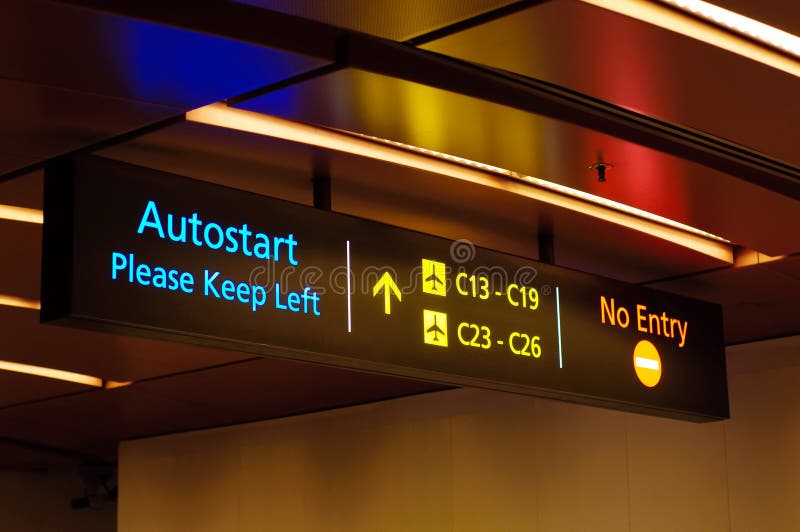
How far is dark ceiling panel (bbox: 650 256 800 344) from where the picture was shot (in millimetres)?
7387

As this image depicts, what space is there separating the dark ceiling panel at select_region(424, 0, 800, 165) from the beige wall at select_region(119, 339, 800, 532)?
3.66 meters

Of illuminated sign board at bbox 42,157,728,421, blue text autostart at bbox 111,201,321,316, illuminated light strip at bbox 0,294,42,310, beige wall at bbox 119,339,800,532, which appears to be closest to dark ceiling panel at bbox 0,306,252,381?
illuminated light strip at bbox 0,294,42,310

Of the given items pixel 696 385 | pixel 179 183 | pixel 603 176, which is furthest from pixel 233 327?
pixel 696 385

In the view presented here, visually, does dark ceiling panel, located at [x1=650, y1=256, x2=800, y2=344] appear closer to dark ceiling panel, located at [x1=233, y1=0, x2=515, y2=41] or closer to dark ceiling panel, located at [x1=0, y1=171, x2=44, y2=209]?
dark ceiling panel, located at [x1=233, y1=0, x2=515, y2=41]

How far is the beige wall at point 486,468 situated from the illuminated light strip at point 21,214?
175 inches

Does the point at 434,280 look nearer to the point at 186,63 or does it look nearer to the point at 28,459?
the point at 186,63

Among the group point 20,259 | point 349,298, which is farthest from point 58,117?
point 20,259

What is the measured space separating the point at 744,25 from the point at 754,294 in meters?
3.40

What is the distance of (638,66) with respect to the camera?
4719 mm

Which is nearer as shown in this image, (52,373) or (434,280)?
(434,280)

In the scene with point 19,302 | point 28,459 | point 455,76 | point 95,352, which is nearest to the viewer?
point 455,76

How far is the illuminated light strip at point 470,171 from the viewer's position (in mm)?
5353

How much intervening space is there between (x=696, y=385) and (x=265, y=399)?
4954 millimetres

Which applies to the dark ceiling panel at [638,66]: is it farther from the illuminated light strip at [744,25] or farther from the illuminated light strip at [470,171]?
the illuminated light strip at [470,171]
